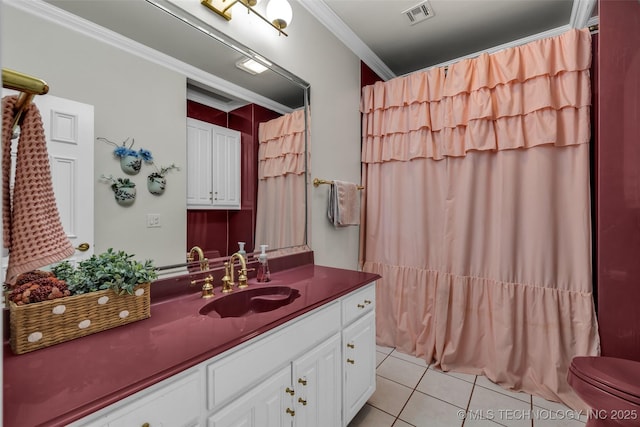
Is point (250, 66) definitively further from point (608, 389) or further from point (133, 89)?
point (608, 389)

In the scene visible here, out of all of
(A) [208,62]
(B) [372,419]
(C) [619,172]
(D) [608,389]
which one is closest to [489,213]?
(C) [619,172]

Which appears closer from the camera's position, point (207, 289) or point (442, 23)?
point (207, 289)

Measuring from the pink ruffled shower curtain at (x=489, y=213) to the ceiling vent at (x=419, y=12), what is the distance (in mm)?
360

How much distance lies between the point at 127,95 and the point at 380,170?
1811mm

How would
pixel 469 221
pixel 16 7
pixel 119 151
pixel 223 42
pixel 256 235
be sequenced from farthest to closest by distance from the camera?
pixel 469 221
pixel 256 235
pixel 223 42
pixel 119 151
pixel 16 7

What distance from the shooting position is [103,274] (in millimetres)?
885

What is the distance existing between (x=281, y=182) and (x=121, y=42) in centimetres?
95

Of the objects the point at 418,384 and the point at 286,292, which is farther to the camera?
the point at 418,384

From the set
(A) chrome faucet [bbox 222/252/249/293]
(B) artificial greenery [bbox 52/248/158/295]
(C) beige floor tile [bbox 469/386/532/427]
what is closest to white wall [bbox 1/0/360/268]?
(B) artificial greenery [bbox 52/248/158/295]

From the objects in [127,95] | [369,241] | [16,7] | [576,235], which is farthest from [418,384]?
[16,7]

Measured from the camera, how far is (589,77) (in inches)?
65.9

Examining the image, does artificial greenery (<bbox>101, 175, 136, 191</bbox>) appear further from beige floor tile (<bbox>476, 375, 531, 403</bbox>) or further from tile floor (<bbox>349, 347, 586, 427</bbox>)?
beige floor tile (<bbox>476, 375, 531, 403</bbox>)

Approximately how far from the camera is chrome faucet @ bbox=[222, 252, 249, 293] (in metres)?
1.31

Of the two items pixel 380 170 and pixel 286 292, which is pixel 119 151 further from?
pixel 380 170
